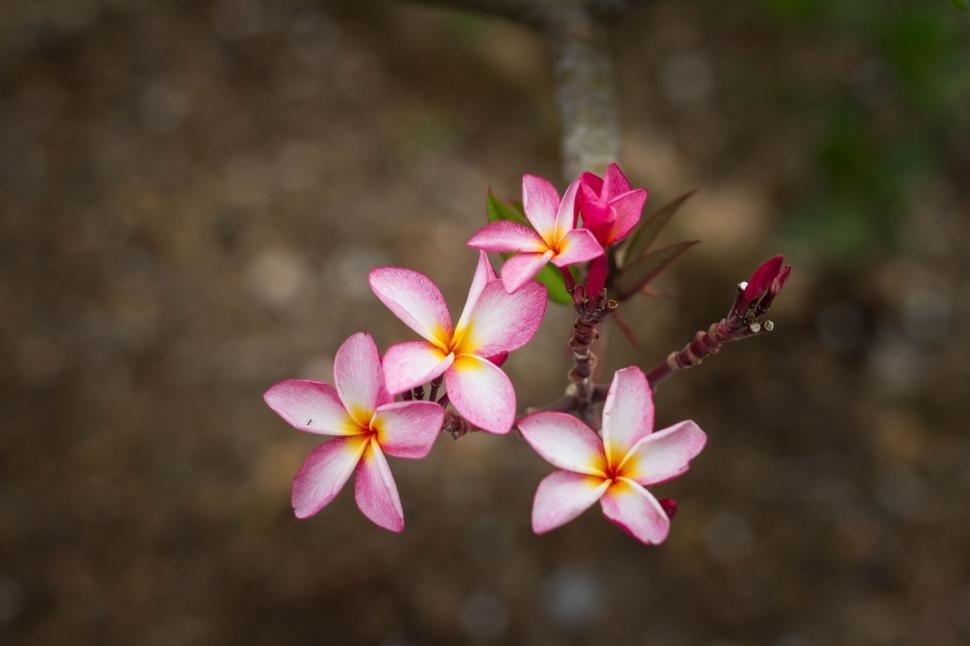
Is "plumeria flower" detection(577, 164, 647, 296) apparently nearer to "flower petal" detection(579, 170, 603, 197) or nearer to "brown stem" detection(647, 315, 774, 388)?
"flower petal" detection(579, 170, 603, 197)

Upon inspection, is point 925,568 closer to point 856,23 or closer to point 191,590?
point 856,23

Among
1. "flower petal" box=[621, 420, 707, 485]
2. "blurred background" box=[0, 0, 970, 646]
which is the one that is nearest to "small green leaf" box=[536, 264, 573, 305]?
"flower petal" box=[621, 420, 707, 485]

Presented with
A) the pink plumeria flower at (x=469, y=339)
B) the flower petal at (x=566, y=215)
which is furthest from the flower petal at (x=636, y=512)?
the flower petal at (x=566, y=215)

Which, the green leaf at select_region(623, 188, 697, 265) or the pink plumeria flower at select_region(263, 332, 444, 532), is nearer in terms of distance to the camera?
the pink plumeria flower at select_region(263, 332, 444, 532)

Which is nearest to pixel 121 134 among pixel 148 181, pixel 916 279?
pixel 148 181

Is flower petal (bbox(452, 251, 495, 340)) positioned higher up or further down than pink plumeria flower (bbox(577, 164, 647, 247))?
further down

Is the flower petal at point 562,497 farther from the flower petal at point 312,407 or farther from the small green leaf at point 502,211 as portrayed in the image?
the small green leaf at point 502,211
